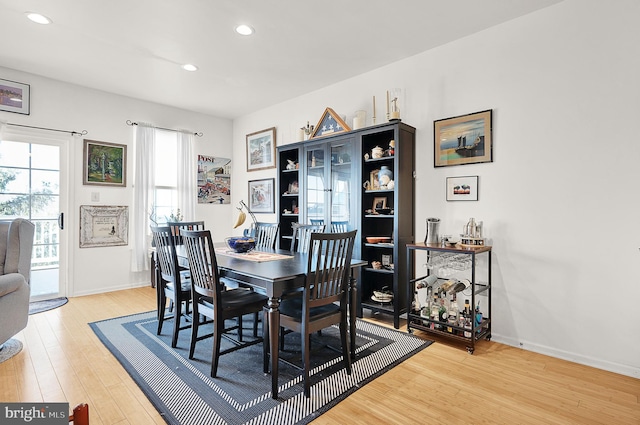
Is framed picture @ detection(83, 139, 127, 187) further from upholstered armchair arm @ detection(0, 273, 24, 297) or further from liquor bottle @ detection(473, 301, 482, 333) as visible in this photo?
liquor bottle @ detection(473, 301, 482, 333)

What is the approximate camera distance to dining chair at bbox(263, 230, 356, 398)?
6.75ft

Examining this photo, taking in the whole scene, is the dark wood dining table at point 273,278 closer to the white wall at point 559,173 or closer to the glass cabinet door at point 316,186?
the glass cabinet door at point 316,186

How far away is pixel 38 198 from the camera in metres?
4.14

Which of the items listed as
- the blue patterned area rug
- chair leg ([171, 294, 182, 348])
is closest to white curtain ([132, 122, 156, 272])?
the blue patterned area rug

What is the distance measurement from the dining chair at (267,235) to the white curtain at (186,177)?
6.78 feet

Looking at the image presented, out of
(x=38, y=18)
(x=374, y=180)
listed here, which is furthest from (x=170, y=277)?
(x=38, y=18)

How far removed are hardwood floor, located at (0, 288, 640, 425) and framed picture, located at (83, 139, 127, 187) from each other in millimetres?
2382

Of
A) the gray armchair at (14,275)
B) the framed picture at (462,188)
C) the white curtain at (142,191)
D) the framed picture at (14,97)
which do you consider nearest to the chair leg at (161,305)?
the gray armchair at (14,275)

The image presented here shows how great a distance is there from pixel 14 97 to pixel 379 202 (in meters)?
4.42

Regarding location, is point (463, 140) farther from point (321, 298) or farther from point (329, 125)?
point (321, 298)

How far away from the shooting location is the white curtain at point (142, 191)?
15.7 ft

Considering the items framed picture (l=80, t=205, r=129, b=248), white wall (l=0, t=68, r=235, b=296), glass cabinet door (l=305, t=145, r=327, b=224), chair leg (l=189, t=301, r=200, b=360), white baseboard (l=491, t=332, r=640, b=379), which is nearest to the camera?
white baseboard (l=491, t=332, r=640, b=379)

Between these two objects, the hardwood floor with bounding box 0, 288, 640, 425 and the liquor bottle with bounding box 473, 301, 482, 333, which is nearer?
the hardwood floor with bounding box 0, 288, 640, 425

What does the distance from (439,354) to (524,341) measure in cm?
76
